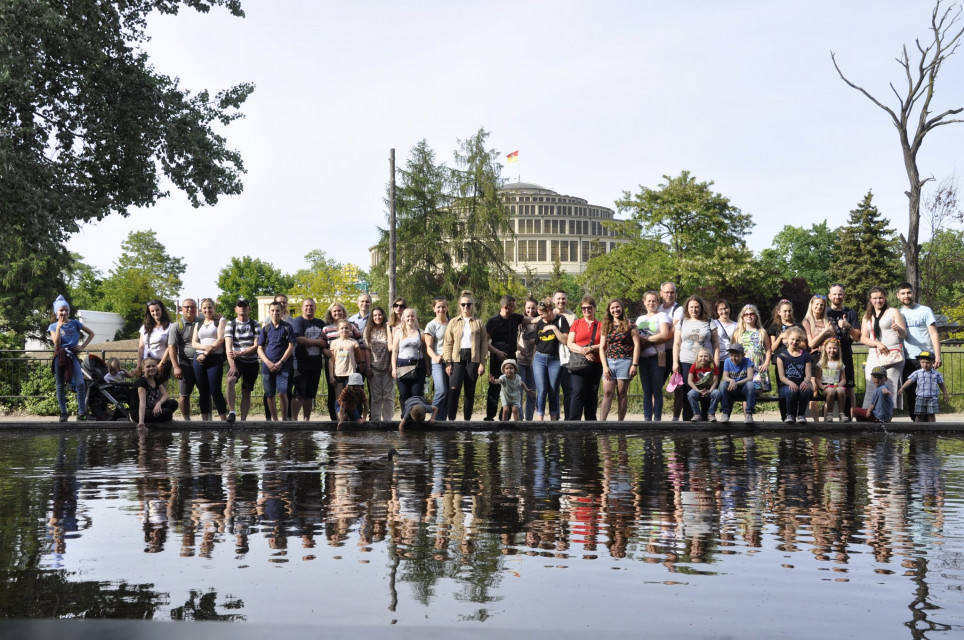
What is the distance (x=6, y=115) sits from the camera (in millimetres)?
25219

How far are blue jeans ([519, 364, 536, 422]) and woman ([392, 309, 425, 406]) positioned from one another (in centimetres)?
158

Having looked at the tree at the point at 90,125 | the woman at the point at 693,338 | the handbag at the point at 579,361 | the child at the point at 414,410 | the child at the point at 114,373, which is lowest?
the child at the point at 414,410

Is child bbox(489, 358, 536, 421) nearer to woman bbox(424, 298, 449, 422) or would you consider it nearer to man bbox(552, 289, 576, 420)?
man bbox(552, 289, 576, 420)

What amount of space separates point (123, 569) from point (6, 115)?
76.2 ft

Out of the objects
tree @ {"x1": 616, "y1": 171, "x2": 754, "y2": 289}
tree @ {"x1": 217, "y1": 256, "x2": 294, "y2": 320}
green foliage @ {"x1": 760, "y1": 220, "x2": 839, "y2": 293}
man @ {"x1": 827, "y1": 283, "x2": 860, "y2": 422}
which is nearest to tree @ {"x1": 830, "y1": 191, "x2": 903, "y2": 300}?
tree @ {"x1": 616, "y1": 171, "x2": 754, "y2": 289}

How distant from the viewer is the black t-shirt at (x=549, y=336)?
15.2 m

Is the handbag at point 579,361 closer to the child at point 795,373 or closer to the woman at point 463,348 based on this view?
the woman at point 463,348

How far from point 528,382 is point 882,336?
5.28 meters

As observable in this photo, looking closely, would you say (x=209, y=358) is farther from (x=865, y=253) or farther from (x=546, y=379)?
(x=865, y=253)

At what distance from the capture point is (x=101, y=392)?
15984mm

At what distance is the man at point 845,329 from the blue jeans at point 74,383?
1163 centimetres

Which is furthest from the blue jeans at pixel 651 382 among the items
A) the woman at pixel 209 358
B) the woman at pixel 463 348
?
the woman at pixel 209 358

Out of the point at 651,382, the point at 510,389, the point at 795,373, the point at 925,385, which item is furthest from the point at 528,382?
the point at 925,385

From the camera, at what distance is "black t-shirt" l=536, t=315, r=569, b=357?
15.2m
